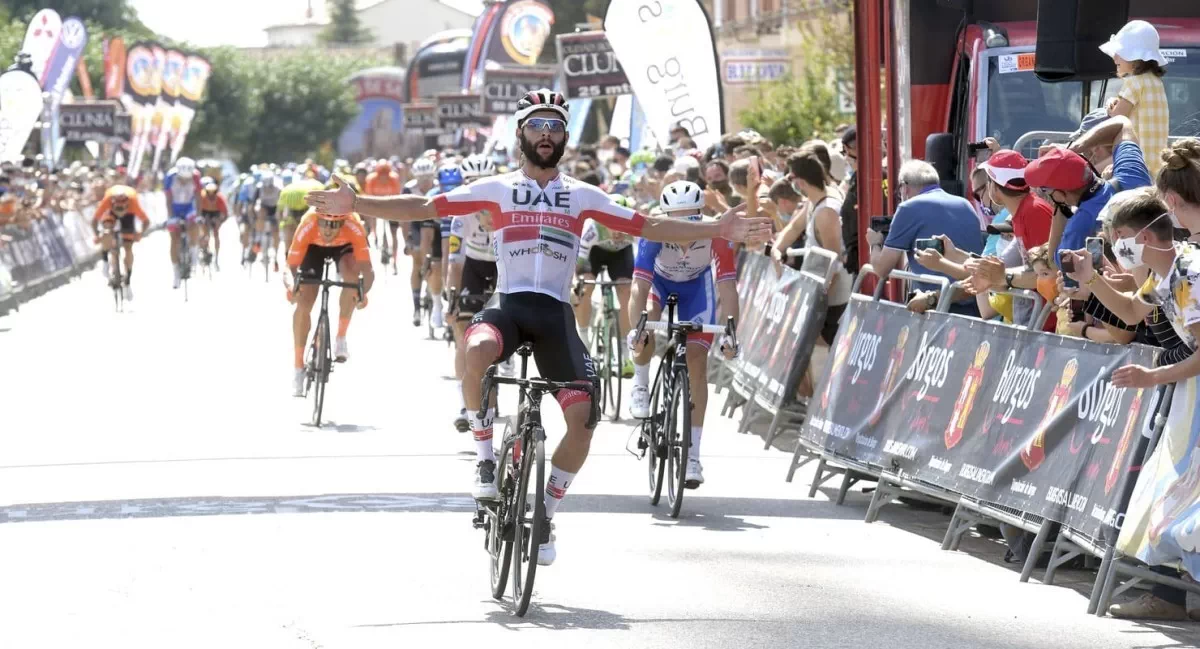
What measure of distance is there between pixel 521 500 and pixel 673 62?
15.3 m

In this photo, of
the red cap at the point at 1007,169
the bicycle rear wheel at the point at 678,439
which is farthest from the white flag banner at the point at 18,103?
the red cap at the point at 1007,169

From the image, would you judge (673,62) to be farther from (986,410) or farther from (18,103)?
(18,103)

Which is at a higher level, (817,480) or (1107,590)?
(1107,590)

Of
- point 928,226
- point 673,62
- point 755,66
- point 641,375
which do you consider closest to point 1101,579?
point 928,226

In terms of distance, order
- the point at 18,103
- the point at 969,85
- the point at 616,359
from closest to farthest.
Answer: the point at 969,85
the point at 616,359
the point at 18,103

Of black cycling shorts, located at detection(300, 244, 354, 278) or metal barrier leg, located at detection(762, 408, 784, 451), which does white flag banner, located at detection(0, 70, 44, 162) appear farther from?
metal barrier leg, located at detection(762, 408, 784, 451)

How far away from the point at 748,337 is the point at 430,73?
353 feet

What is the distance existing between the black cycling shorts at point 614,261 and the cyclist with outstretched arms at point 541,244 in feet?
20.9

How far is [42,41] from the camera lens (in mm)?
48125

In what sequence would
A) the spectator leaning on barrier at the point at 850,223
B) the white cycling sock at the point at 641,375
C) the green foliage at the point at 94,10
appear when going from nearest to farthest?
the white cycling sock at the point at 641,375, the spectator leaning on barrier at the point at 850,223, the green foliage at the point at 94,10

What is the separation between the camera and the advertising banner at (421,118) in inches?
3027

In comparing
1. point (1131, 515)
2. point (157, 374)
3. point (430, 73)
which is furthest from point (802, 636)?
point (430, 73)

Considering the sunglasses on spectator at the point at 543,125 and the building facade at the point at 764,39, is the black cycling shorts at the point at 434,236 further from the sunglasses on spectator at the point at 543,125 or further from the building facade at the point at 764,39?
the sunglasses on spectator at the point at 543,125

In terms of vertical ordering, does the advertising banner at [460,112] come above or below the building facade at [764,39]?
below
